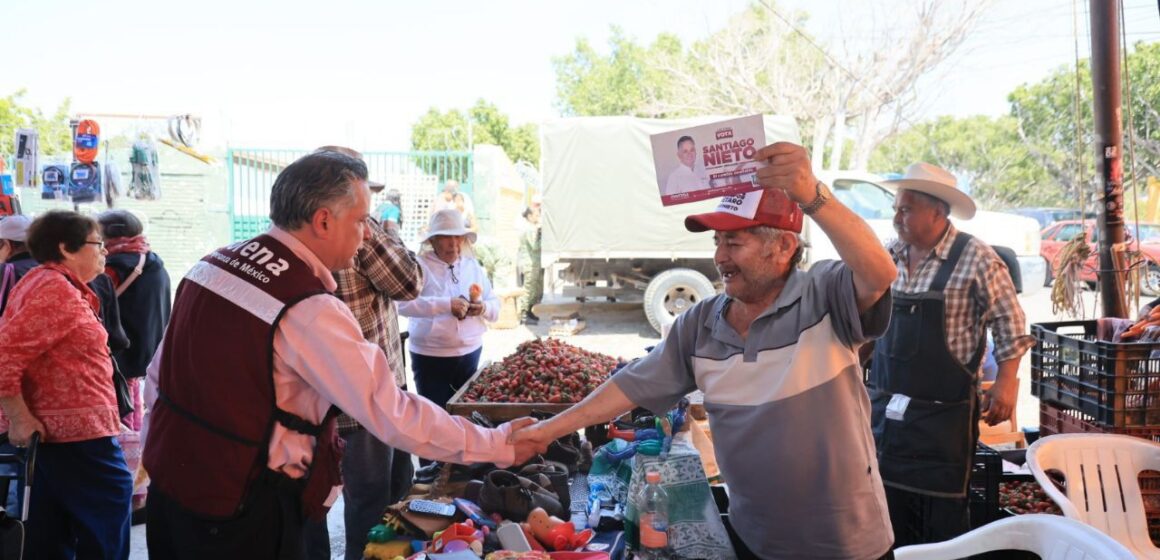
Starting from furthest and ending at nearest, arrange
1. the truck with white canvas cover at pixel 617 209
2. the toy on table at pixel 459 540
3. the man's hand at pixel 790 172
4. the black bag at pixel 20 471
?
1. the truck with white canvas cover at pixel 617 209
2. the black bag at pixel 20 471
3. the toy on table at pixel 459 540
4. the man's hand at pixel 790 172

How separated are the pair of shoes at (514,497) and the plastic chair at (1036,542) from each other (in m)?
1.14

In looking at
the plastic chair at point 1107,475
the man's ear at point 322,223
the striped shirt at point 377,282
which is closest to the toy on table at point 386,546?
the man's ear at point 322,223

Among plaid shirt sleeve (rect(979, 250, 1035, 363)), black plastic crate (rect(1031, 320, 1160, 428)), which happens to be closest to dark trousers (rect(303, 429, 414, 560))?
plaid shirt sleeve (rect(979, 250, 1035, 363))

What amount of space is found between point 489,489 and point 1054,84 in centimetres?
3881

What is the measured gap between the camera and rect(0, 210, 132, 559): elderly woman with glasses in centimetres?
352

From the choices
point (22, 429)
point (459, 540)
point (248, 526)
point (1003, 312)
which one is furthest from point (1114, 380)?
point (22, 429)

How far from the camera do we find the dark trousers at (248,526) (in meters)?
2.14

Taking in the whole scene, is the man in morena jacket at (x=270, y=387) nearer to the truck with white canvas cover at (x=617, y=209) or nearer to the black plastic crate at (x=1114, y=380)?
Result: the black plastic crate at (x=1114, y=380)

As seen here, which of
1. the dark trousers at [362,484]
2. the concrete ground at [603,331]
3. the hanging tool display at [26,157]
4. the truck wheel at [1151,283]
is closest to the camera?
the dark trousers at [362,484]

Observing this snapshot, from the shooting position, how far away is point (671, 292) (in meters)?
12.7

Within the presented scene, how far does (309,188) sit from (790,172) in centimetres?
128

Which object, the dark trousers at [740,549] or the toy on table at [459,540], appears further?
the toy on table at [459,540]

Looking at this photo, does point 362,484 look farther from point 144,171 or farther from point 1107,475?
point 144,171

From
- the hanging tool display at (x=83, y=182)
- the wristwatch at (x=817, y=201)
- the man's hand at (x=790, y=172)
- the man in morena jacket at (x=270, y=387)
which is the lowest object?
the man in morena jacket at (x=270, y=387)
